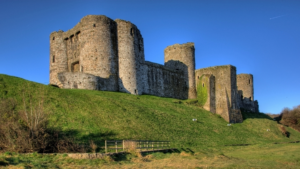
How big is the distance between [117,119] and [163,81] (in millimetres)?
23517

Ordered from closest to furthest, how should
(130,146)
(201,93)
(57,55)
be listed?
1. (130,146)
2. (57,55)
3. (201,93)

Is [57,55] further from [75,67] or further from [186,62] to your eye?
[186,62]

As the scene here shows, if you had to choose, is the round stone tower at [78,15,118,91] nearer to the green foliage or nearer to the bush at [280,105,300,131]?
the green foliage

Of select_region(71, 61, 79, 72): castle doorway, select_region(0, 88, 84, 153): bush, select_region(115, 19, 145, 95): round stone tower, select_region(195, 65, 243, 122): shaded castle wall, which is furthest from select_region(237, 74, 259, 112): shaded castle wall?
select_region(0, 88, 84, 153): bush

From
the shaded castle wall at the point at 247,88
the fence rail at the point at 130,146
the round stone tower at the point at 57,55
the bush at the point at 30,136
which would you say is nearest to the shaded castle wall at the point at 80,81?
A: the round stone tower at the point at 57,55

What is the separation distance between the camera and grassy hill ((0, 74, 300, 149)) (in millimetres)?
26422

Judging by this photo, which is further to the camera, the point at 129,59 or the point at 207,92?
the point at 207,92

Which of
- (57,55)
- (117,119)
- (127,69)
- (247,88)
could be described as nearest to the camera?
(117,119)

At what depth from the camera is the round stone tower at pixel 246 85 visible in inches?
2490

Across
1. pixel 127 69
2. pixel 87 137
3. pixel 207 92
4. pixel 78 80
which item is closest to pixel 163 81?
pixel 207 92

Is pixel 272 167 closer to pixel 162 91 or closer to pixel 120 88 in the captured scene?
pixel 120 88

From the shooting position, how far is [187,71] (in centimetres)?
5584

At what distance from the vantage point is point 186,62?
55844mm

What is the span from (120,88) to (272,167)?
2751 cm
